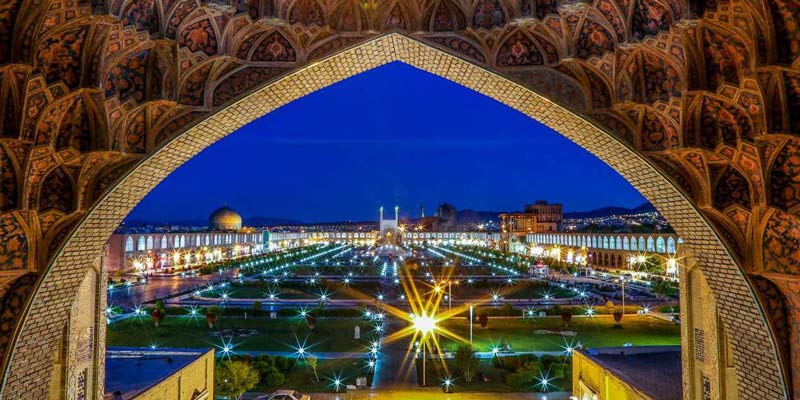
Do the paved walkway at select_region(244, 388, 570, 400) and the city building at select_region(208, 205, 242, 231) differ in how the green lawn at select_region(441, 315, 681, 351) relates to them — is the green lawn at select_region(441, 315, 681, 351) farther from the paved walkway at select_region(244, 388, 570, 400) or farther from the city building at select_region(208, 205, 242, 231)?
the city building at select_region(208, 205, 242, 231)

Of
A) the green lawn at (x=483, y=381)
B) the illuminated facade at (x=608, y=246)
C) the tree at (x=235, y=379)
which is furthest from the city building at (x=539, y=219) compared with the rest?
the tree at (x=235, y=379)

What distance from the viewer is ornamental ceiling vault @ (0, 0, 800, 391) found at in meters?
4.06

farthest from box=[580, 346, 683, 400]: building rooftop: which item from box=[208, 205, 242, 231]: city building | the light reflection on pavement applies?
box=[208, 205, 242, 231]: city building

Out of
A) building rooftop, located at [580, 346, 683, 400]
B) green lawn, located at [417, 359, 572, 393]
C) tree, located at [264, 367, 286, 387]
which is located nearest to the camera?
building rooftop, located at [580, 346, 683, 400]

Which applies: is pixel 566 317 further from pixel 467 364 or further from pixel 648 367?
pixel 648 367

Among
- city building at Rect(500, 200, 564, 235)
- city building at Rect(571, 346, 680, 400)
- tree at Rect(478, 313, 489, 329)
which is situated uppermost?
city building at Rect(500, 200, 564, 235)

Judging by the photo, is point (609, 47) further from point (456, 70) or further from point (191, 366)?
point (191, 366)

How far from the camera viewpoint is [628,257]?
115 ft

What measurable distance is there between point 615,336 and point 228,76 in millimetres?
14185

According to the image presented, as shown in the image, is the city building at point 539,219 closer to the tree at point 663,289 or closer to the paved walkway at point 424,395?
the tree at point 663,289

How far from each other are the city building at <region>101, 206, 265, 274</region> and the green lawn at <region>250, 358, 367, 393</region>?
13839 millimetres

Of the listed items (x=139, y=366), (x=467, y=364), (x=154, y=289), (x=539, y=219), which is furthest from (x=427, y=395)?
(x=539, y=219)

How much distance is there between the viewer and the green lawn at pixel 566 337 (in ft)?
48.0

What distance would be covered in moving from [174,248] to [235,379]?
110 feet
